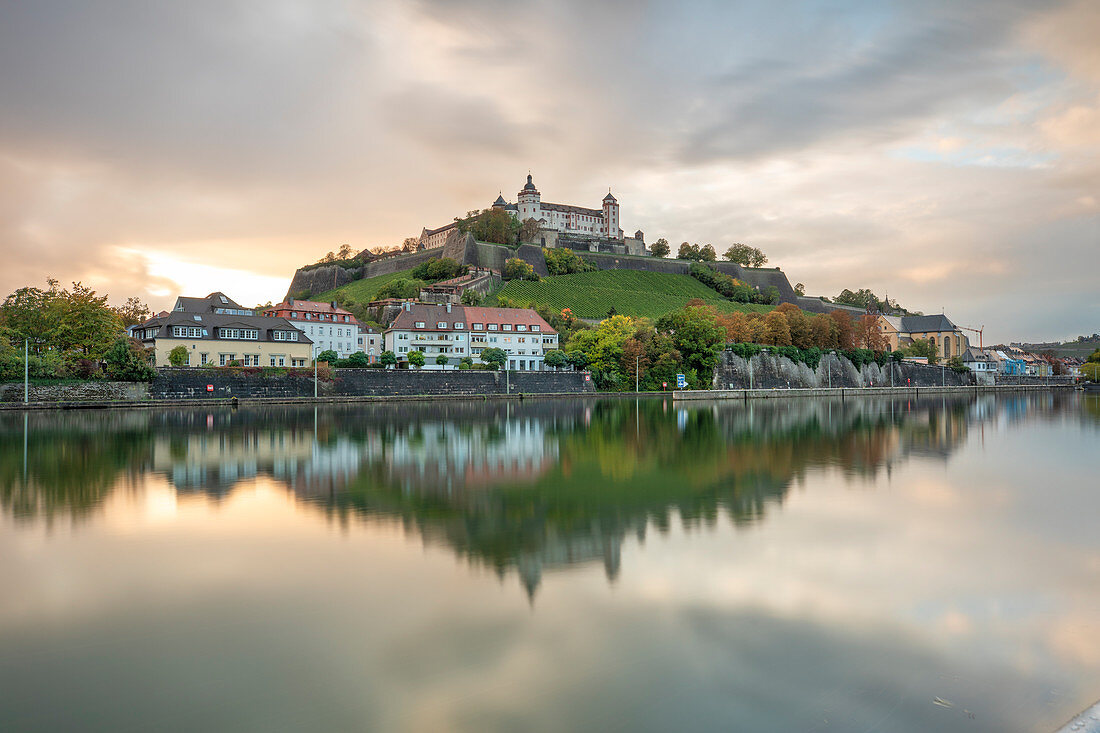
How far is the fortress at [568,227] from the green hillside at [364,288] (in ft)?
39.5

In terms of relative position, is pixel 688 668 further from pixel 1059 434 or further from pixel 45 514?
pixel 1059 434

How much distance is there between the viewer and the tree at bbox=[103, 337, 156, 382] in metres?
36.6

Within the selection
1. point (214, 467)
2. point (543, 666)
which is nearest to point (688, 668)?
point (543, 666)

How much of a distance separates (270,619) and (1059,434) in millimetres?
27451

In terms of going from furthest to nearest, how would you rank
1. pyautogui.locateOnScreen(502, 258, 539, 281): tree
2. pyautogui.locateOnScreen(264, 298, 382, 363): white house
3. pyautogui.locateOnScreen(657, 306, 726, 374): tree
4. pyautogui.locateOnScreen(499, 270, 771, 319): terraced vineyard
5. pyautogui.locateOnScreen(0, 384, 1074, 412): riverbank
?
pyautogui.locateOnScreen(502, 258, 539, 281): tree, pyautogui.locateOnScreen(499, 270, 771, 319): terraced vineyard, pyautogui.locateOnScreen(264, 298, 382, 363): white house, pyautogui.locateOnScreen(657, 306, 726, 374): tree, pyautogui.locateOnScreen(0, 384, 1074, 412): riverbank

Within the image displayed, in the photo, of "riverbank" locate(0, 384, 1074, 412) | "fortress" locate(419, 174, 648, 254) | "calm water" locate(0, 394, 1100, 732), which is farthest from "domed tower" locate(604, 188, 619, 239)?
"calm water" locate(0, 394, 1100, 732)

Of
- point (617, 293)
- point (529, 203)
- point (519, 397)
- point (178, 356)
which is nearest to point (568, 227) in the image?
point (529, 203)

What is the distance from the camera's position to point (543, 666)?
481 centimetres

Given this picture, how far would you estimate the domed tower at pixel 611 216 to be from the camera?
368 feet

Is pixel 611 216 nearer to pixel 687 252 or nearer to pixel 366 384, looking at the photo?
pixel 687 252

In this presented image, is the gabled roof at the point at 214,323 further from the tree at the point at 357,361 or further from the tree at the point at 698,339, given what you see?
the tree at the point at 698,339

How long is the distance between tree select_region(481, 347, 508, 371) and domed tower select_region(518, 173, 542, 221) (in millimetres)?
54114

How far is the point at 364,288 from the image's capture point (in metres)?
83.8

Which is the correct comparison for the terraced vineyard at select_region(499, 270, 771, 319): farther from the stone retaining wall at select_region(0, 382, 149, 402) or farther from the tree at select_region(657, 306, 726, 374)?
the stone retaining wall at select_region(0, 382, 149, 402)
